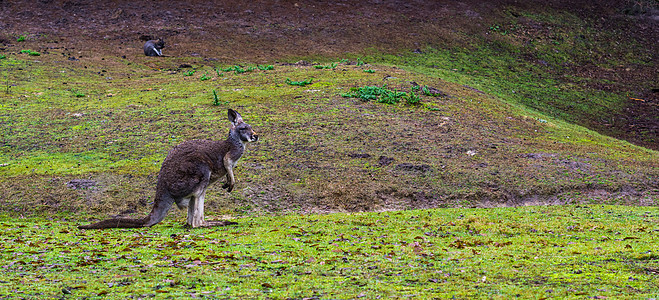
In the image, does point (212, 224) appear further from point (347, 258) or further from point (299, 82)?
point (299, 82)

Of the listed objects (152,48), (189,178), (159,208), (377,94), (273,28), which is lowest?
(273,28)

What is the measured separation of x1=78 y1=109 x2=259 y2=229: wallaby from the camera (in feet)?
28.6

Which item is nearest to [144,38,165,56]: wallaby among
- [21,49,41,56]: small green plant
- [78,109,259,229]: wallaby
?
[21,49,41,56]: small green plant

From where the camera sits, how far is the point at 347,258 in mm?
6773

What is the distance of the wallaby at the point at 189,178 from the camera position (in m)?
8.70

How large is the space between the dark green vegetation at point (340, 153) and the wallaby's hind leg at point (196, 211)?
45 cm

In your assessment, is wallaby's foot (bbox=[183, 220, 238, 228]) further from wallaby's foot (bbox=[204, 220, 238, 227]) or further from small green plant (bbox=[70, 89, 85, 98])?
small green plant (bbox=[70, 89, 85, 98])

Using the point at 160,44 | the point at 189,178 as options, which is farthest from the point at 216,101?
the point at 160,44

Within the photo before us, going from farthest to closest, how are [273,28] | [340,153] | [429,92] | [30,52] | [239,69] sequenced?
1. [273,28]
2. [30,52]
3. [239,69]
4. [429,92]
5. [340,153]

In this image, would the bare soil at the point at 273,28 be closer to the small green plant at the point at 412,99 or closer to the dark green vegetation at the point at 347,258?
the small green plant at the point at 412,99

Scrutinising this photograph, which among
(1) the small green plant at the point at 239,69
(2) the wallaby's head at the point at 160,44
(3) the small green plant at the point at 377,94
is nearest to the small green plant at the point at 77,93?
(1) the small green plant at the point at 239,69

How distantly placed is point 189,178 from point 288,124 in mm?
6560

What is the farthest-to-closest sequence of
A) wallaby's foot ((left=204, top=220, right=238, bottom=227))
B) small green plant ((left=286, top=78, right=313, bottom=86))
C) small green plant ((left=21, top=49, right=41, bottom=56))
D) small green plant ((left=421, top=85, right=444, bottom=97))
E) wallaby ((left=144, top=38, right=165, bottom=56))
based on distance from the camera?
1. wallaby ((left=144, top=38, right=165, bottom=56))
2. small green plant ((left=21, top=49, right=41, bottom=56))
3. small green plant ((left=286, top=78, right=313, bottom=86))
4. small green plant ((left=421, top=85, right=444, bottom=97))
5. wallaby's foot ((left=204, top=220, right=238, bottom=227))

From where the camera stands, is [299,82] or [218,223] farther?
[299,82]
